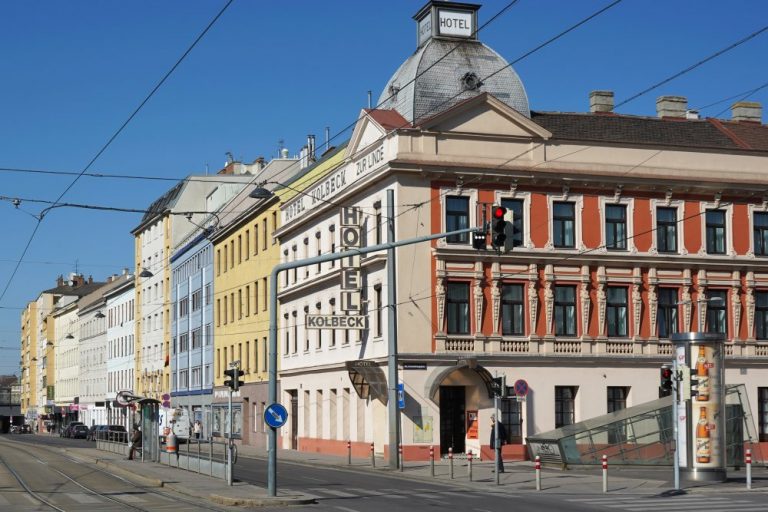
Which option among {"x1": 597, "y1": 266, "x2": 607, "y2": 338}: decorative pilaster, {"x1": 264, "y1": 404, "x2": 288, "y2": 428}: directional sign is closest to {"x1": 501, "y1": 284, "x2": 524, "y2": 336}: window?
{"x1": 597, "y1": 266, "x2": 607, "y2": 338}: decorative pilaster

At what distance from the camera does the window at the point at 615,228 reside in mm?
50156

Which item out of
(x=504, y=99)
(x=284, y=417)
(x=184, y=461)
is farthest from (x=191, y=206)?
(x=284, y=417)

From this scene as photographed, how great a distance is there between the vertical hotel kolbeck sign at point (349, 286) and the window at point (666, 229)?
12.1 m

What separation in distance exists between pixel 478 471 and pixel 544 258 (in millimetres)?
10747

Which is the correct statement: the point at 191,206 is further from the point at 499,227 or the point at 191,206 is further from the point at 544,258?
the point at 499,227

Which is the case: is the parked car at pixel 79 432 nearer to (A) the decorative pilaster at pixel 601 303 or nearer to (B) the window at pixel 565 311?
(B) the window at pixel 565 311

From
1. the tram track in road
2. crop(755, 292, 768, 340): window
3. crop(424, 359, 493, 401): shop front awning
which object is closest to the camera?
the tram track in road

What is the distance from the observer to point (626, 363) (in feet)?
163

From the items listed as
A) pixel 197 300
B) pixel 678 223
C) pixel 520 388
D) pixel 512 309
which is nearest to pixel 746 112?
pixel 678 223

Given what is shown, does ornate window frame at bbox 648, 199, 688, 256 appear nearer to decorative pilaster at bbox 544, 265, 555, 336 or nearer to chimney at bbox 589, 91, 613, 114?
decorative pilaster at bbox 544, 265, 555, 336

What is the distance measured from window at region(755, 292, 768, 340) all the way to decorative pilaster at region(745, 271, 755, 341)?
436 millimetres

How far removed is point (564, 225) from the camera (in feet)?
163

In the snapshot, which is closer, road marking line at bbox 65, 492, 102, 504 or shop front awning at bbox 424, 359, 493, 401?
road marking line at bbox 65, 492, 102, 504

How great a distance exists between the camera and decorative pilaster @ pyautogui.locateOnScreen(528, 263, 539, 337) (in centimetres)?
4844
